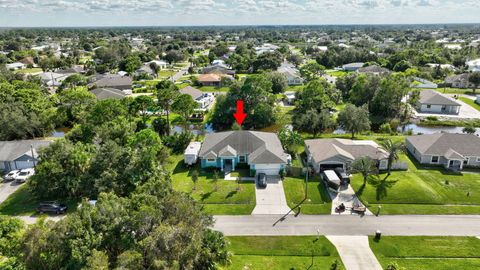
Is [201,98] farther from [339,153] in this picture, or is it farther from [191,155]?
[339,153]

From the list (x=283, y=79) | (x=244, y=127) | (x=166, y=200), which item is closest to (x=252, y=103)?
(x=244, y=127)

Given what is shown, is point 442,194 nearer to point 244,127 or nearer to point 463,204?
point 463,204

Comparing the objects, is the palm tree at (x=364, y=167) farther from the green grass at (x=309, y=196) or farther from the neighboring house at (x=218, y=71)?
the neighboring house at (x=218, y=71)

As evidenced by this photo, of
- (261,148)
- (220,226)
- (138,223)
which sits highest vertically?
(138,223)

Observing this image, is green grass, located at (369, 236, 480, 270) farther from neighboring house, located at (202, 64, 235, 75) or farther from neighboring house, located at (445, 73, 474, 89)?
neighboring house, located at (202, 64, 235, 75)

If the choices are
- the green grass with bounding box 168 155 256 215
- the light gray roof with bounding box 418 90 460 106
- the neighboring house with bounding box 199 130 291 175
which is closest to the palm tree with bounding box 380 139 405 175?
the neighboring house with bounding box 199 130 291 175

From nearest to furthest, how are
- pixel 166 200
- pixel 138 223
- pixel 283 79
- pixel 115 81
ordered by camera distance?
pixel 138 223 < pixel 166 200 < pixel 283 79 < pixel 115 81
